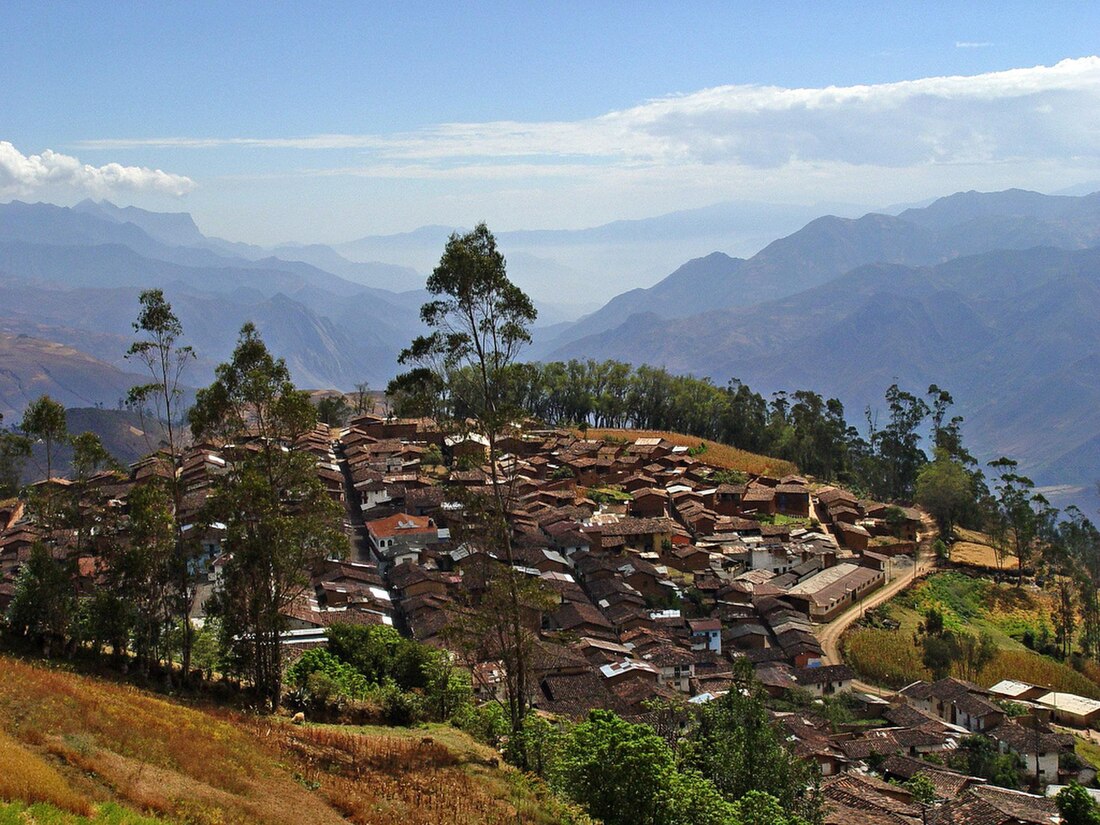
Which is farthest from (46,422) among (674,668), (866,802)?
(866,802)

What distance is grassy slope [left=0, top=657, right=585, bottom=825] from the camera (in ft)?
35.5

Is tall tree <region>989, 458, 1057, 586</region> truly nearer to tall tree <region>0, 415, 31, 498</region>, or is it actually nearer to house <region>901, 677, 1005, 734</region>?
house <region>901, 677, 1005, 734</region>

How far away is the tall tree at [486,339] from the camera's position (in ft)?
59.6

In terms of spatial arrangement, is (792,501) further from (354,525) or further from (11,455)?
(11,455)

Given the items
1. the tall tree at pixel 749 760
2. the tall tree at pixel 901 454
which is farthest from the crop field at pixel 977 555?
the tall tree at pixel 749 760

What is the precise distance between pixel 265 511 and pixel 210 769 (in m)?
7.07

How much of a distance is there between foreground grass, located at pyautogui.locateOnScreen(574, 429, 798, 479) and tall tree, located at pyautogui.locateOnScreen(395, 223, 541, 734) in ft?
150

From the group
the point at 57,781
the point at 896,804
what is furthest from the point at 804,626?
the point at 57,781

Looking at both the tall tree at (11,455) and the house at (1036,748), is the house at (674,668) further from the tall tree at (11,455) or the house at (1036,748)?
the tall tree at (11,455)

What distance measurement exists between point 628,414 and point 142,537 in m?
62.7

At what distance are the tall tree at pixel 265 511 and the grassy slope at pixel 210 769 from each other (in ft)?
8.53

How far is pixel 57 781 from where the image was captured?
10469mm

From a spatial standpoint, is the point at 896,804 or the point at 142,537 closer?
the point at 142,537

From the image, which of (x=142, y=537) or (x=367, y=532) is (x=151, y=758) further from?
(x=367, y=532)
